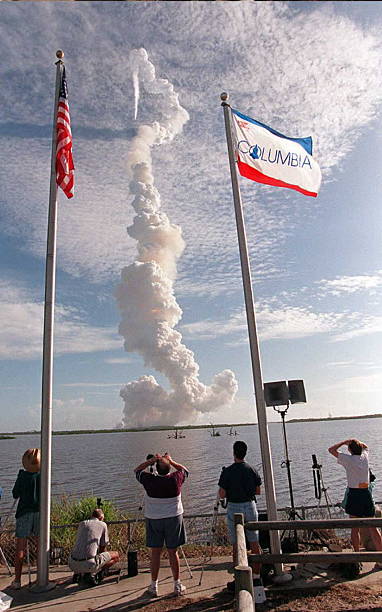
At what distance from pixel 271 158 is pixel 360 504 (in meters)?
6.91

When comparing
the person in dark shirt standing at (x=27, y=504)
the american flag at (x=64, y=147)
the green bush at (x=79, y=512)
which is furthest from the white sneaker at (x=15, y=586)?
the american flag at (x=64, y=147)

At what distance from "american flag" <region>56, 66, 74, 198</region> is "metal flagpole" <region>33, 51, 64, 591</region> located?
86 mm

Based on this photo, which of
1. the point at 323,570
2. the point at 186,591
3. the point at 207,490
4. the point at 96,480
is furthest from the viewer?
the point at 96,480

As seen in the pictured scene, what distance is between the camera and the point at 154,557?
275 inches

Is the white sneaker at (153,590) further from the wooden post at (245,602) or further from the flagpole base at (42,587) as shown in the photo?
the wooden post at (245,602)

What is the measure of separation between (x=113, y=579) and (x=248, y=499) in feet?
9.14

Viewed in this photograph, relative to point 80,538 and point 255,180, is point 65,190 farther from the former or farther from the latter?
point 80,538

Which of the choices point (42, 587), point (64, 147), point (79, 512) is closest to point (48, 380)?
point (42, 587)

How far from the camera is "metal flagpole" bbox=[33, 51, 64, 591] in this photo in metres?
7.33

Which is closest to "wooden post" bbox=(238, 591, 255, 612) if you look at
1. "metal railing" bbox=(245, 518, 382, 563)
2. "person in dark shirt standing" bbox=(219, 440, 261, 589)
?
"metal railing" bbox=(245, 518, 382, 563)

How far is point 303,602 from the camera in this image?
6273mm

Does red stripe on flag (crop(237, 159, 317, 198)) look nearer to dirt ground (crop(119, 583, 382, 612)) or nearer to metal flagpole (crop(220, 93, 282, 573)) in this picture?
metal flagpole (crop(220, 93, 282, 573))

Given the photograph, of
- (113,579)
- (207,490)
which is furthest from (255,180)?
(207,490)

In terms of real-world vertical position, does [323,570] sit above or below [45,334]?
below
